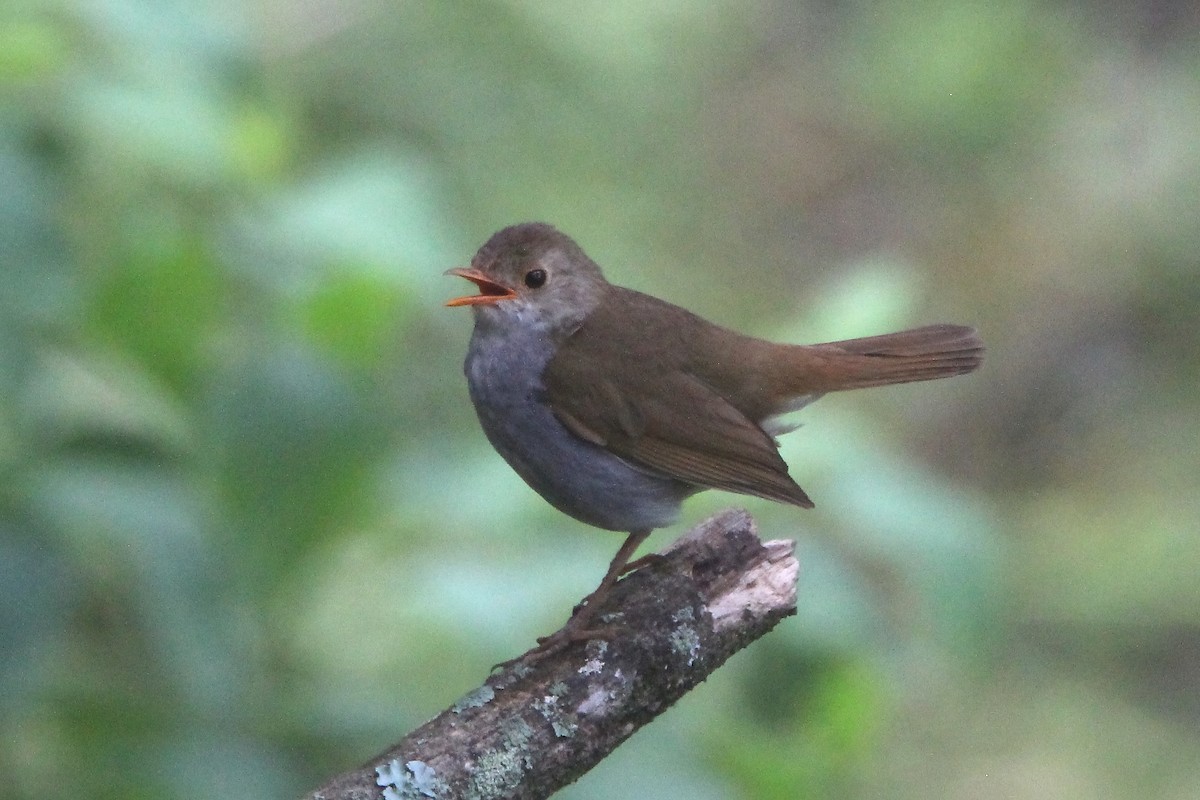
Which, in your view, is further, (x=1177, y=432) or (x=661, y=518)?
(x=1177, y=432)

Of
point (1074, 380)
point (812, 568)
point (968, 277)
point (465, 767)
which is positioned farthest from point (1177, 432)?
point (465, 767)

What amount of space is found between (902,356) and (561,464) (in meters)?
1.17

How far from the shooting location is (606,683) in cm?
317

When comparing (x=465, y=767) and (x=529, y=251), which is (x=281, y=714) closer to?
(x=465, y=767)

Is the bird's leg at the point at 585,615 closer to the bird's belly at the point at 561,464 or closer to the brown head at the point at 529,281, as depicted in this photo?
the bird's belly at the point at 561,464

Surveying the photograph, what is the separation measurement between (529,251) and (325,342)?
67 centimetres

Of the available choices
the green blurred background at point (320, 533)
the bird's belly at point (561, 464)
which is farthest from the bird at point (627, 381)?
the green blurred background at point (320, 533)

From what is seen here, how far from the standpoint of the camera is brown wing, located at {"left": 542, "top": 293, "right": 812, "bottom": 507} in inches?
157

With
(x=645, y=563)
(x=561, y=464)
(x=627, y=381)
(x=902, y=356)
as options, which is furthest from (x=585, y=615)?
(x=902, y=356)

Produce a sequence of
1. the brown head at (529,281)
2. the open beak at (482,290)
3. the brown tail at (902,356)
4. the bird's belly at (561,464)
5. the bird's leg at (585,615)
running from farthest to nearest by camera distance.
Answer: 1. the brown tail at (902,356)
2. the brown head at (529,281)
3. the open beak at (482,290)
4. the bird's belly at (561,464)
5. the bird's leg at (585,615)

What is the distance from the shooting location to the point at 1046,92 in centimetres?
936

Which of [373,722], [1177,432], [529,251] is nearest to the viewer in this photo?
[373,722]

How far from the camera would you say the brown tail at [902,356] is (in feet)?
14.5

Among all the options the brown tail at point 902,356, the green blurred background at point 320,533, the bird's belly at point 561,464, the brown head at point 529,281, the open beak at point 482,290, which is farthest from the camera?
the brown tail at point 902,356
